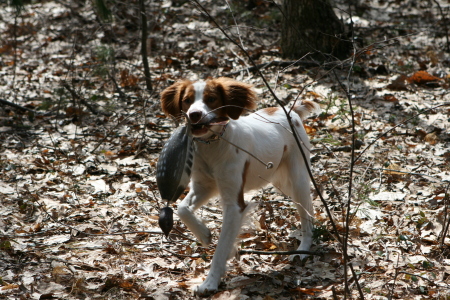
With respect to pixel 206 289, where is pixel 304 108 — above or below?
above

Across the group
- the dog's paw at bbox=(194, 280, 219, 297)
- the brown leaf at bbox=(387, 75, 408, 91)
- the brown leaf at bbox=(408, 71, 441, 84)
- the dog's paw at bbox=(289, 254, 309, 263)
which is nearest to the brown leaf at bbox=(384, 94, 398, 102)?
the brown leaf at bbox=(387, 75, 408, 91)

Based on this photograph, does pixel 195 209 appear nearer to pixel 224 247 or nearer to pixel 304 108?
pixel 224 247

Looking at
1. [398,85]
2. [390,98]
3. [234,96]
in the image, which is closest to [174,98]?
[234,96]

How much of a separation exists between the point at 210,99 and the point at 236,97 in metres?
0.24

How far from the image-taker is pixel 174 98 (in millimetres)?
4145

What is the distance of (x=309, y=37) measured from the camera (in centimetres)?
812

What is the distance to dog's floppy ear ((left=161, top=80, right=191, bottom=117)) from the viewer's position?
4.11 m

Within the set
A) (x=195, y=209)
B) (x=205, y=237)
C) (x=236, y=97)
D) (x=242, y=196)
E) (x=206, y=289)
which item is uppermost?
(x=236, y=97)

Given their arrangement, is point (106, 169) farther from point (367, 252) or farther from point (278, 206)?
point (367, 252)

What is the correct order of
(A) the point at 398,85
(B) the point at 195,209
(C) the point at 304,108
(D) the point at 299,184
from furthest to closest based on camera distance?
(A) the point at 398,85 < (C) the point at 304,108 < (D) the point at 299,184 < (B) the point at 195,209

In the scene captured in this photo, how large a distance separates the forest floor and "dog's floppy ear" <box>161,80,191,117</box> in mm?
493

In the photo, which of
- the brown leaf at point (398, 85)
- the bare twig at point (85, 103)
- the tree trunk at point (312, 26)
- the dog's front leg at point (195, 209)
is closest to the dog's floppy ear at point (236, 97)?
the dog's front leg at point (195, 209)

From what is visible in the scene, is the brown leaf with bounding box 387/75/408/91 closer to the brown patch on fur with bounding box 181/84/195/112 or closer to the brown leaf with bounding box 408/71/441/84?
the brown leaf with bounding box 408/71/441/84

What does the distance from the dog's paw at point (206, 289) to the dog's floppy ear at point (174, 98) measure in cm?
136
